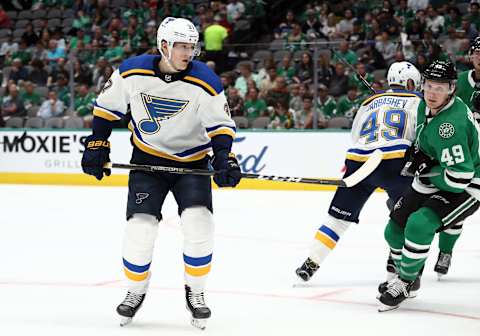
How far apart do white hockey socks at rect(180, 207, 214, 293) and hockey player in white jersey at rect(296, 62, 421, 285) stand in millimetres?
1127

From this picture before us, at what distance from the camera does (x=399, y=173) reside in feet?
15.6

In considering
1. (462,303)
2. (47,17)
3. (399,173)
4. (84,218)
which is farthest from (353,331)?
(47,17)

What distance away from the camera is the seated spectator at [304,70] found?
1028 cm

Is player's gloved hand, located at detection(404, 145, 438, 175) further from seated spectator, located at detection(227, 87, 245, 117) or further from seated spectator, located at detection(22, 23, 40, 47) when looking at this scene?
seated spectator, located at detection(22, 23, 40, 47)

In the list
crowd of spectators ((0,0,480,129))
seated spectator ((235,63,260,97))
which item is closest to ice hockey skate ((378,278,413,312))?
crowd of spectators ((0,0,480,129))

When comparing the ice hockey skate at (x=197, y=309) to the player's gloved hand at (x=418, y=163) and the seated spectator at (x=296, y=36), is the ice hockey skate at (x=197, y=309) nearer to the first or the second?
the player's gloved hand at (x=418, y=163)

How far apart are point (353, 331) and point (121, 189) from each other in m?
7.14

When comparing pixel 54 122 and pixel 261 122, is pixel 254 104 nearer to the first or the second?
pixel 261 122

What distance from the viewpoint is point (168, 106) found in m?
3.77

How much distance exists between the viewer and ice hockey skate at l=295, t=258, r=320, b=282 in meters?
4.81

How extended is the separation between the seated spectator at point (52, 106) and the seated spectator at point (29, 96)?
0.35ft

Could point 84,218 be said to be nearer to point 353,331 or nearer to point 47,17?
point 353,331

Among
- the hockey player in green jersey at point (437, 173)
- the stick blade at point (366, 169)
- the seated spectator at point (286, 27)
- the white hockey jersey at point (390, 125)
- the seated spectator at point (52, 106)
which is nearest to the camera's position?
the hockey player in green jersey at point (437, 173)

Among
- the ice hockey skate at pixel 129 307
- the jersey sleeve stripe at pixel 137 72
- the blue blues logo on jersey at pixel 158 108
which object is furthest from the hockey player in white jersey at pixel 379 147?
the jersey sleeve stripe at pixel 137 72
